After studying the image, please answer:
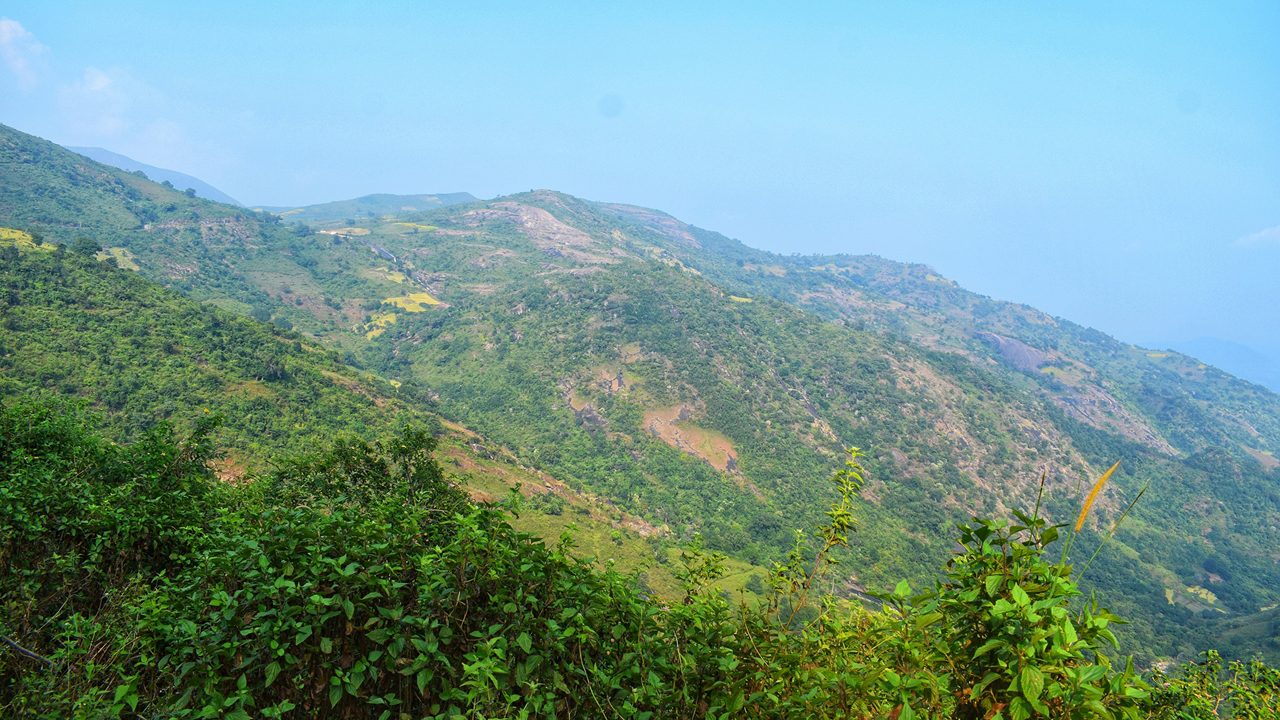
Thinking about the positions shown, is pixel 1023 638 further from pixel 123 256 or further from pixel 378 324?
pixel 123 256

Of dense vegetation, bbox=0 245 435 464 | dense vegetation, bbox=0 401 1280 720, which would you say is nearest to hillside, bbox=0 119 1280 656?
dense vegetation, bbox=0 245 435 464

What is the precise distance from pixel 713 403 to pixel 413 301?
7332 centimetres

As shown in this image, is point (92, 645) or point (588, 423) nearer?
point (92, 645)

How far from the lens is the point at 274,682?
11.3 feet

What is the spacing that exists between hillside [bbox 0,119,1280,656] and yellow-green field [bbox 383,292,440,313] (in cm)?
52

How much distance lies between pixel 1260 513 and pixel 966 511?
226 feet

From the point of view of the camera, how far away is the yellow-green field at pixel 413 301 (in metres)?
119

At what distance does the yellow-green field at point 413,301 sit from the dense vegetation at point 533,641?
12253cm

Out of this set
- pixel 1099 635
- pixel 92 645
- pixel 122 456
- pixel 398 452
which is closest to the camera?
pixel 1099 635

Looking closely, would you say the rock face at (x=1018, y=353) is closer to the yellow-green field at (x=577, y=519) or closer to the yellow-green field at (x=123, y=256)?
the yellow-green field at (x=577, y=519)

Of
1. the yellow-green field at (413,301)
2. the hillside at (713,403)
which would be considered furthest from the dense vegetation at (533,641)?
the yellow-green field at (413,301)

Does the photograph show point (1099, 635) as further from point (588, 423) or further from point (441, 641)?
point (588, 423)

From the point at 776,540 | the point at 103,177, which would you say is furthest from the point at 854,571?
the point at 103,177

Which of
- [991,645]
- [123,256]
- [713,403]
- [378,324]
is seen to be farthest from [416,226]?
[991,645]
